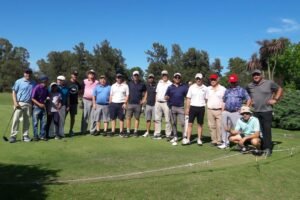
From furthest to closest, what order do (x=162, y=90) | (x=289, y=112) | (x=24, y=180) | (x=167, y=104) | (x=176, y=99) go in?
(x=289, y=112), (x=162, y=90), (x=167, y=104), (x=176, y=99), (x=24, y=180)

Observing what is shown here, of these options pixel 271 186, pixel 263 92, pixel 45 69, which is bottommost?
pixel 271 186

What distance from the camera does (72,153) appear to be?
10039mm

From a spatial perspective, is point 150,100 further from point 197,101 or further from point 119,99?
point 197,101

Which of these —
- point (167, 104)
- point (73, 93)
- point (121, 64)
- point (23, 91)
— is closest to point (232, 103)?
point (167, 104)

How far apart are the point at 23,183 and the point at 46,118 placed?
5.00 metres

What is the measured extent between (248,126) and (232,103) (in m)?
0.92

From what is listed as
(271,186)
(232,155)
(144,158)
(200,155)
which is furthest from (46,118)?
(271,186)

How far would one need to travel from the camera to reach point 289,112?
18906mm

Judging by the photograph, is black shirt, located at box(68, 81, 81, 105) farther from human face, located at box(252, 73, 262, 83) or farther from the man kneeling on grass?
human face, located at box(252, 73, 262, 83)

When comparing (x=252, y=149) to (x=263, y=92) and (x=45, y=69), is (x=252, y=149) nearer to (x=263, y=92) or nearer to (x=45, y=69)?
(x=263, y=92)

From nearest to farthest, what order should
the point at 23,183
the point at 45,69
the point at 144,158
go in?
the point at 23,183, the point at 144,158, the point at 45,69

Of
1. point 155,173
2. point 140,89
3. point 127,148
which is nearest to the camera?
point 155,173

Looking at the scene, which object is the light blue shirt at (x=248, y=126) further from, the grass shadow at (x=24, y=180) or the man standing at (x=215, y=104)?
the grass shadow at (x=24, y=180)

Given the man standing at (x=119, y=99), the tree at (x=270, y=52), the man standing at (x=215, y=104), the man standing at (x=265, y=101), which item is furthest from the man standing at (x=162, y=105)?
the tree at (x=270, y=52)
